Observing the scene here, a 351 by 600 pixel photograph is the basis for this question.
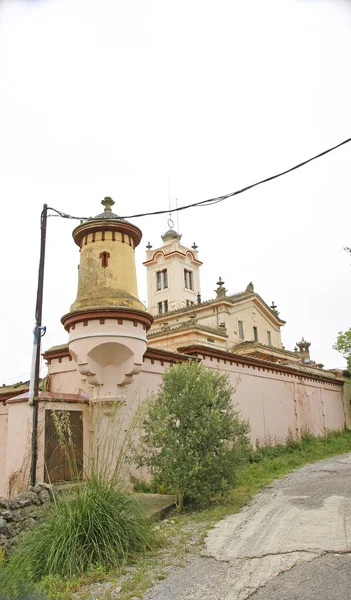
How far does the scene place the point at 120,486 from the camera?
714 cm

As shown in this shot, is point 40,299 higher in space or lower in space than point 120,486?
higher

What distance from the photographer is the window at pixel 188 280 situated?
137 feet

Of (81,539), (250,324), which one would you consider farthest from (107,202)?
(250,324)

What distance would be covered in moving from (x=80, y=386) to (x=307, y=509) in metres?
5.65

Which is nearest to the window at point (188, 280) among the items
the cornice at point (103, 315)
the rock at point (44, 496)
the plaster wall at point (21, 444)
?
the cornice at point (103, 315)

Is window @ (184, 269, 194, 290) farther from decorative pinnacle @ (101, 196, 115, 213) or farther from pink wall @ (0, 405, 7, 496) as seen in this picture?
decorative pinnacle @ (101, 196, 115, 213)

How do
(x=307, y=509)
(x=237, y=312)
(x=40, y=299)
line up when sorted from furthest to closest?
(x=237, y=312)
(x=40, y=299)
(x=307, y=509)

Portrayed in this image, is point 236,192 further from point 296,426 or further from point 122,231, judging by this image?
point 296,426

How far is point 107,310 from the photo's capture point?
34.5 ft

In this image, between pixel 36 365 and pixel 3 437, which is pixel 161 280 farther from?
pixel 36 365

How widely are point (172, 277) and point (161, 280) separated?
4.58 feet

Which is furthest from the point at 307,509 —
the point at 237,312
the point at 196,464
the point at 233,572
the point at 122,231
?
the point at 237,312

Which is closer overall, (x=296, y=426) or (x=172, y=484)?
(x=172, y=484)

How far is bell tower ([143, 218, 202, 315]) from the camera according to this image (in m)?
40.6
